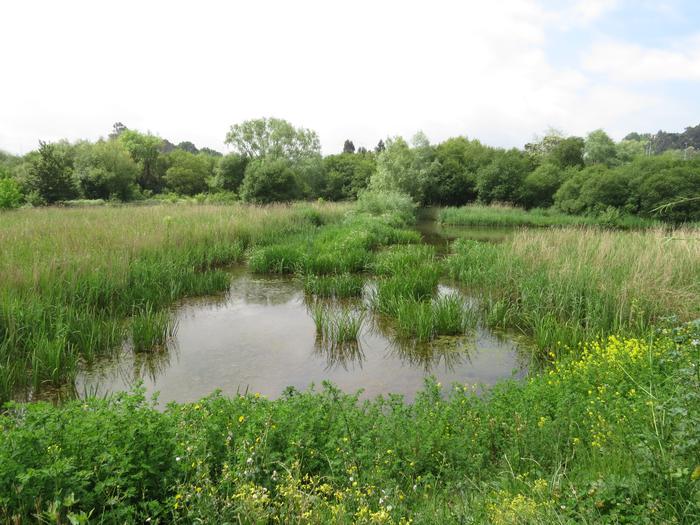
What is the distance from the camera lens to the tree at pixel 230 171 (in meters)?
33.5

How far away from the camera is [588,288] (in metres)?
7.05

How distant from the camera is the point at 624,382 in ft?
12.7

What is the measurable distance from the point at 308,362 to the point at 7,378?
3515 mm

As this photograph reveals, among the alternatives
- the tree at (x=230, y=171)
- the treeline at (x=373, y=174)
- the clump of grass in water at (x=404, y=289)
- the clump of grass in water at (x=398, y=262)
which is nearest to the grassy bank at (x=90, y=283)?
the clump of grass in water at (x=404, y=289)

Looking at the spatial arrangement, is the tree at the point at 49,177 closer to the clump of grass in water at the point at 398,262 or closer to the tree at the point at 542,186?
the clump of grass in water at the point at 398,262

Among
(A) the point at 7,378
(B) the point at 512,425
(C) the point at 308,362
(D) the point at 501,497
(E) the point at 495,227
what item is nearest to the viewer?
(D) the point at 501,497

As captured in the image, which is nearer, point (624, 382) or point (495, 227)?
point (624, 382)

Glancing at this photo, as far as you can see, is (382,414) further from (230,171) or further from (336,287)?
(230,171)

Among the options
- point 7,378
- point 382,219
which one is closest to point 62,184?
point 382,219

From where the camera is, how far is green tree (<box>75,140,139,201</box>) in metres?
33.5

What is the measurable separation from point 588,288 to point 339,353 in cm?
443

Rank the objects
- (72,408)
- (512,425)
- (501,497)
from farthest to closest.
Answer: (512,425)
(72,408)
(501,497)

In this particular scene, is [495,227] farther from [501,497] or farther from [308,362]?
[501,497]

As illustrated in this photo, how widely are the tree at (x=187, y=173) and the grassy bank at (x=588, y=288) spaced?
138 feet
